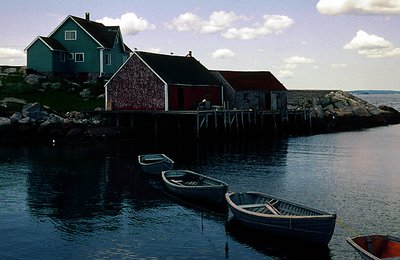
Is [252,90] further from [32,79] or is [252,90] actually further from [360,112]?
[360,112]

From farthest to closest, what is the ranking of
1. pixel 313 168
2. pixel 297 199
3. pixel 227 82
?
pixel 227 82 < pixel 313 168 < pixel 297 199

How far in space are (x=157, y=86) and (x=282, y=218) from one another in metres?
35.3

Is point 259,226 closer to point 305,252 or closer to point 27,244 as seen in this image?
point 305,252

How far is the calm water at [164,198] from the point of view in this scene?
18984 mm

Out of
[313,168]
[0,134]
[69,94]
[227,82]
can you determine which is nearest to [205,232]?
[313,168]

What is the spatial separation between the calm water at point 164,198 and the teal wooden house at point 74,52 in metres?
23.5

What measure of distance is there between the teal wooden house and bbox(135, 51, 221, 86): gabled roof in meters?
14.1

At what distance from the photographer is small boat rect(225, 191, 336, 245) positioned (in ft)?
60.3

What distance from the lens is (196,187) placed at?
82.9 ft

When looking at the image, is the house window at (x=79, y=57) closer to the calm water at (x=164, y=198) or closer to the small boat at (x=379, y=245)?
the calm water at (x=164, y=198)

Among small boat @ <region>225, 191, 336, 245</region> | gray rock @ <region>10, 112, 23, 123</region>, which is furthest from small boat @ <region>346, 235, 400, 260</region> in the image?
gray rock @ <region>10, 112, 23, 123</region>

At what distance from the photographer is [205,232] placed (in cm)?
2084

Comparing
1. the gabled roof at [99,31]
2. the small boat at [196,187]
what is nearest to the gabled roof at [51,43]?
the gabled roof at [99,31]

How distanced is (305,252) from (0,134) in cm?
4038
